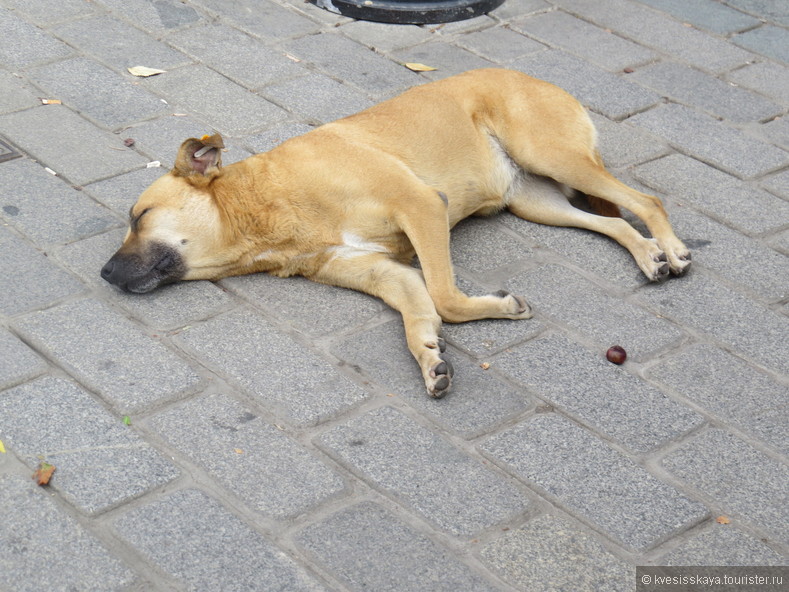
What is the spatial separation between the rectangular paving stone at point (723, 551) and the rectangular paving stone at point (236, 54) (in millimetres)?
4027

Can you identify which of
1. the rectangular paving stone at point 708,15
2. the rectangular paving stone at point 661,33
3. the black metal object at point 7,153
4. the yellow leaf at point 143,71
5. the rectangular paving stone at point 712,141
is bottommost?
the black metal object at point 7,153

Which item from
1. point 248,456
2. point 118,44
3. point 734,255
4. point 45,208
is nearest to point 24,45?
point 118,44

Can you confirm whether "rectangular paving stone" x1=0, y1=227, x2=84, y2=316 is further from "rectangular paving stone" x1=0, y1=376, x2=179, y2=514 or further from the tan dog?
"rectangular paving stone" x1=0, y1=376, x2=179, y2=514

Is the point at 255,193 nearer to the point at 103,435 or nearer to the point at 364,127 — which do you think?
the point at 364,127

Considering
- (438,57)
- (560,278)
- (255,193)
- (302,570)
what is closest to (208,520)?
(302,570)

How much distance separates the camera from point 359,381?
4105 millimetres

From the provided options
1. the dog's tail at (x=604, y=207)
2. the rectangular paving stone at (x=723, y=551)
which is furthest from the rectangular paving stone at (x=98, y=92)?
the rectangular paving stone at (x=723, y=551)

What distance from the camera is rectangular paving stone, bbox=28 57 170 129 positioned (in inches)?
231

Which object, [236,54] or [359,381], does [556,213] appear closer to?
[359,381]

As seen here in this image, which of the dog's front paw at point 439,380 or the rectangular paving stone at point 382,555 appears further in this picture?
the dog's front paw at point 439,380

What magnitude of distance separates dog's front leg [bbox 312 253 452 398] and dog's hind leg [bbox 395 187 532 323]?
78 millimetres

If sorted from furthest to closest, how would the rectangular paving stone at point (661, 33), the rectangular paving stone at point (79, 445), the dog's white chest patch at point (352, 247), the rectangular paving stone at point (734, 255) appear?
the rectangular paving stone at point (661, 33)
the rectangular paving stone at point (734, 255)
the dog's white chest patch at point (352, 247)
the rectangular paving stone at point (79, 445)

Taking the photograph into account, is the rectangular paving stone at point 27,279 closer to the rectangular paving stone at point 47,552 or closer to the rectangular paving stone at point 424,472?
the rectangular paving stone at point 47,552

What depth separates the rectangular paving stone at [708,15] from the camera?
746cm
